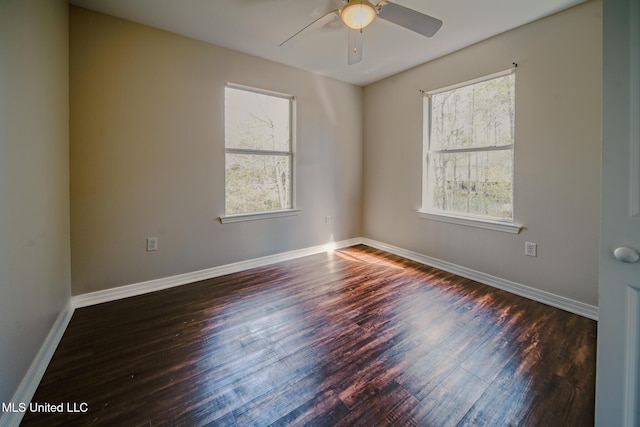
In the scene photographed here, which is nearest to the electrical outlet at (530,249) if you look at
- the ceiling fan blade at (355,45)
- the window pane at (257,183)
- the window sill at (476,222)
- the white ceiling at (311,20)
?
the window sill at (476,222)

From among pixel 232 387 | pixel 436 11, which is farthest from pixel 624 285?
pixel 436 11

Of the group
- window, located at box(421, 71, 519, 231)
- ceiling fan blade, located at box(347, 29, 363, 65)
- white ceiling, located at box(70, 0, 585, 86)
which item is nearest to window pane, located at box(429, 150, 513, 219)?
window, located at box(421, 71, 519, 231)

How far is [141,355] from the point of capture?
183 cm

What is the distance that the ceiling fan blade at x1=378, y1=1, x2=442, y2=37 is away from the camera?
2.02 metres

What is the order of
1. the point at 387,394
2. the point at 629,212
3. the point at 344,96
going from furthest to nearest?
the point at 344,96, the point at 387,394, the point at 629,212

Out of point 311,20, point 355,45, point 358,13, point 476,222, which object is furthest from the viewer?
point 476,222

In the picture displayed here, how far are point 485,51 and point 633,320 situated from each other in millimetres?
2875

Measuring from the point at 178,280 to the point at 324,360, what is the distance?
191cm

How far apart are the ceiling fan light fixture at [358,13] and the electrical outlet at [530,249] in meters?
2.41

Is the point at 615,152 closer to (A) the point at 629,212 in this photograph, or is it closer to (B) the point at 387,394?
(A) the point at 629,212

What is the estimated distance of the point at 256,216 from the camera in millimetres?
3492

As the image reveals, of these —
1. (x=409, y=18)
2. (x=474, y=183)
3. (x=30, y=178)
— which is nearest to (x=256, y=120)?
(x=409, y=18)

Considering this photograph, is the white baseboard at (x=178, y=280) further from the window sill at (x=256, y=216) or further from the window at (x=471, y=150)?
the window at (x=471, y=150)

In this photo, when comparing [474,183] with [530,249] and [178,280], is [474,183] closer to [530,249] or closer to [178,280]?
[530,249]
